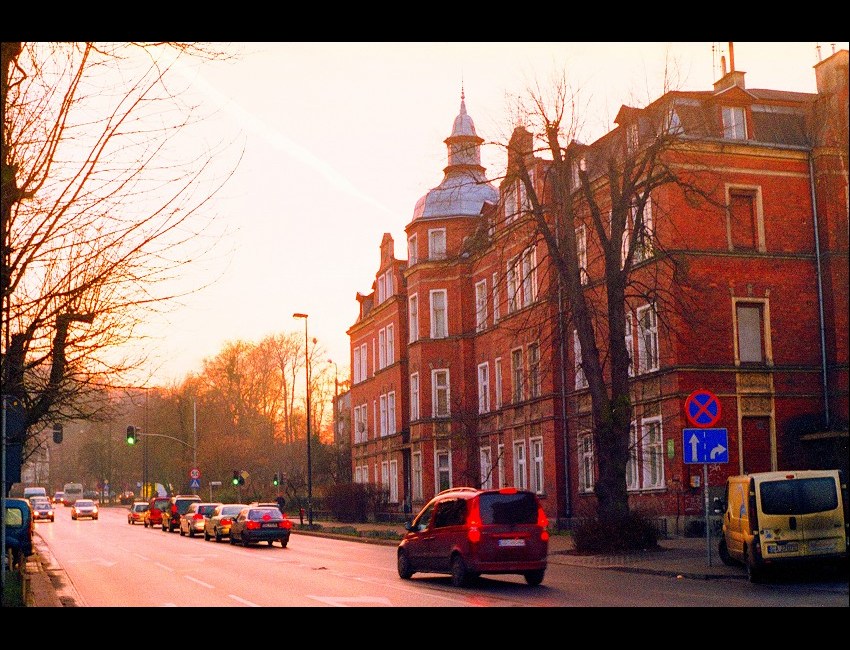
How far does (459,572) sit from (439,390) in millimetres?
38486

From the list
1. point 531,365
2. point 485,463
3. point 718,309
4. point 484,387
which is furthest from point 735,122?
point 485,463

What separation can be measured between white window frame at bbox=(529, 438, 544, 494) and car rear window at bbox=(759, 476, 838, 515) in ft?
87.0

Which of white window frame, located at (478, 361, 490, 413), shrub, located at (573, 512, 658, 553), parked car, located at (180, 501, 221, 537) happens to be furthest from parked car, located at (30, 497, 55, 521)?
shrub, located at (573, 512, 658, 553)

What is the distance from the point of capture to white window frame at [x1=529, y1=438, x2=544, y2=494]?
4647 centimetres

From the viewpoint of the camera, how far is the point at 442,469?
5809cm

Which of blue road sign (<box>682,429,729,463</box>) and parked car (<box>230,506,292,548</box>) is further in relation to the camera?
parked car (<box>230,506,292,548</box>)

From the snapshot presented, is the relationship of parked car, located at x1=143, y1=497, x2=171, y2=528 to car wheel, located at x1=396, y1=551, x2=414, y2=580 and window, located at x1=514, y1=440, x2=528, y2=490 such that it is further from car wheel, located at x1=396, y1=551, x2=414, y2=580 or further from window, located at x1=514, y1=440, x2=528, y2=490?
car wheel, located at x1=396, y1=551, x2=414, y2=580

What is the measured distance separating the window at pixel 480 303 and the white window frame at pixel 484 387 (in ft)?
6.42

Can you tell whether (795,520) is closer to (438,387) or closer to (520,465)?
(520,465)

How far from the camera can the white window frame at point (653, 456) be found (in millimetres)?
36188

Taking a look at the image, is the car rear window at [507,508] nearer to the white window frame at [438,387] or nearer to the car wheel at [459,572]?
the car wheel at [459,572]

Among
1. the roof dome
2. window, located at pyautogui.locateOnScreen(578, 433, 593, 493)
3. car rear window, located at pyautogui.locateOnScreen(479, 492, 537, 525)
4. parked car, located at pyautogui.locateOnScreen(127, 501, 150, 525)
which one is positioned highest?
the roof dome
